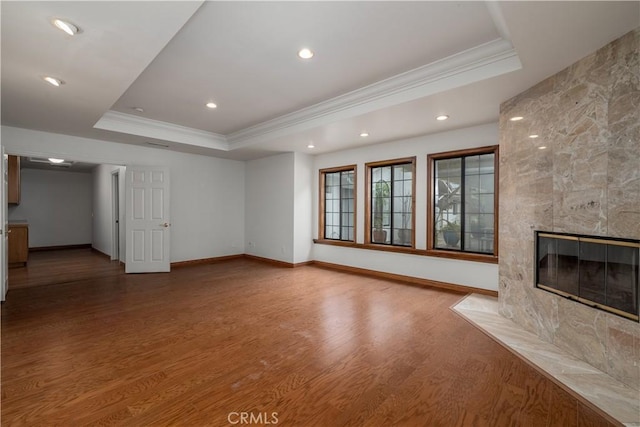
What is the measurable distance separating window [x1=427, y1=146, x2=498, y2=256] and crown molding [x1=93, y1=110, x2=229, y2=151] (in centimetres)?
438

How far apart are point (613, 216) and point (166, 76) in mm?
4578

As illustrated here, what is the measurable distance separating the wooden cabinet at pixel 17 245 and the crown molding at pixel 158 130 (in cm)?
376

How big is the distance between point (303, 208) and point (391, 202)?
204cm

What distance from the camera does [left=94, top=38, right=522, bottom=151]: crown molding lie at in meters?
2.76

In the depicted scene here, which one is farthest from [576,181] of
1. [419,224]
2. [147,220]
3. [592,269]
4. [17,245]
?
[17,245]

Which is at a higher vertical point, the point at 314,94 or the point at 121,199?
the point at 314,94

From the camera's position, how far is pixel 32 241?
8406mm

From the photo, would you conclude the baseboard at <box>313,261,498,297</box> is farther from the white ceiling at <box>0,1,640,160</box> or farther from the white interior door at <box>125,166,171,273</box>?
the white interior door at <box>125,166,171,273</box>

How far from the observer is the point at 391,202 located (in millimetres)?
5656

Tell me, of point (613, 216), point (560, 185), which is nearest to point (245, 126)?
point (560, 185)

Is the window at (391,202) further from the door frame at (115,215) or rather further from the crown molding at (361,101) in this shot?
the door frame at (115,215)

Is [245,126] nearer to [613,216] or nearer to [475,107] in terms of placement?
[475,107]

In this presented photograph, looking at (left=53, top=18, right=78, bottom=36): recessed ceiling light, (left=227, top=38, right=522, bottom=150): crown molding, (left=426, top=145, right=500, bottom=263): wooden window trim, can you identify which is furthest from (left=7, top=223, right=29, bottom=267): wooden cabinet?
(left=426, top=145, right=500, bottom=263): wooden window trim

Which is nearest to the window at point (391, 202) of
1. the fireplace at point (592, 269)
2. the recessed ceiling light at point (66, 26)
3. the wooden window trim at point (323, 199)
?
the wooden window trim at point (323, 199)
